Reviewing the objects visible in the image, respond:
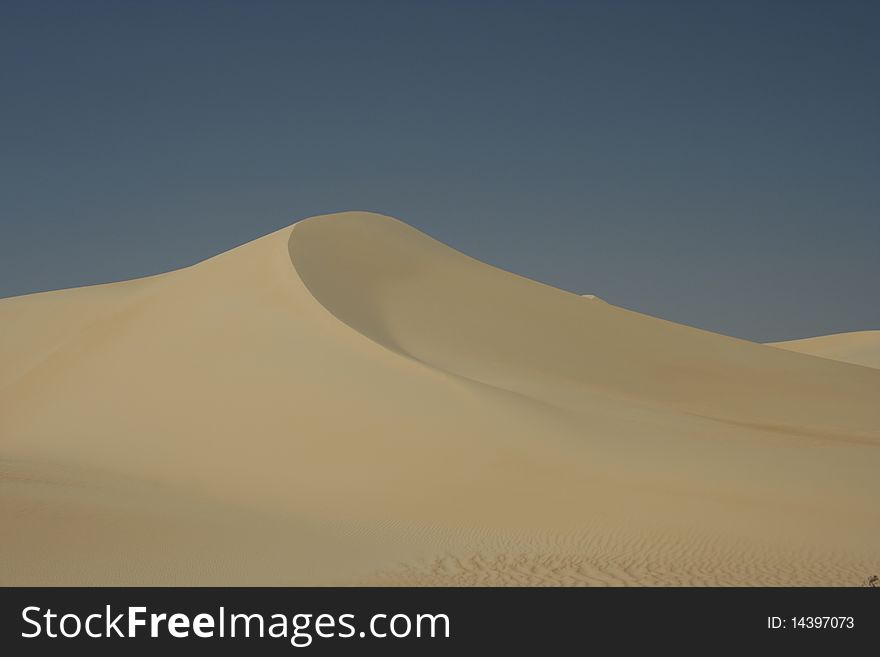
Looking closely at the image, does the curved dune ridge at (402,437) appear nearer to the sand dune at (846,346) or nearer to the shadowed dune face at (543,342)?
the shadowed dune face at (543,342)

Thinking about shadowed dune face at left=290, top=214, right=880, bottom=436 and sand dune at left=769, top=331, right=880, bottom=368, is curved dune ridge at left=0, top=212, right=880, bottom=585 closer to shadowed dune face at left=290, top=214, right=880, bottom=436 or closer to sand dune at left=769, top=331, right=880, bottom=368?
shadowed dune face at left=290, top=214, right=880, bottom=436

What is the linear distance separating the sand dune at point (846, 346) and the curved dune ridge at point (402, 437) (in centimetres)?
3211

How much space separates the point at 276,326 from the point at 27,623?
49.0ft

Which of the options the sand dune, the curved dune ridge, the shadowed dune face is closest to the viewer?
the curved dune ridge

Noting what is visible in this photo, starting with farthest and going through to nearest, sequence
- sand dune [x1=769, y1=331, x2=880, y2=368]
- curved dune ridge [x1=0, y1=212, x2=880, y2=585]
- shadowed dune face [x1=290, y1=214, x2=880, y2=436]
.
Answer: sand dune [x1=769, y1=331, x2=880, y2=368], shadowed dune face [x1=290, y1=214, x2=880, y2=436], curved dune ridge [x1=0, y1=212, x2=880, y2=585]

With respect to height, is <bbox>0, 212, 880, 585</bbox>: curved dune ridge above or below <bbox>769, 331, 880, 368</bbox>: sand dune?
below

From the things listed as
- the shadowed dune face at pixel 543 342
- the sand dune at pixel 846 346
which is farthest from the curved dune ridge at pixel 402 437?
the sand dune at pixel 846 346

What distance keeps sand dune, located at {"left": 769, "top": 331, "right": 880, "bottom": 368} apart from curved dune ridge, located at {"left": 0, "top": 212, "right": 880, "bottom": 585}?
32.1 meters

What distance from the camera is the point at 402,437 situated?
16953 millimetres

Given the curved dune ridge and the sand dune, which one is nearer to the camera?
the curved dune ridge

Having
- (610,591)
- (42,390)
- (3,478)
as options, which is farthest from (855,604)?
(42,390)

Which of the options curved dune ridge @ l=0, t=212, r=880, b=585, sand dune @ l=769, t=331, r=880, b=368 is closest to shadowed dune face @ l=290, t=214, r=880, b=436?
curved dune ridge @ l=0, t=212, r=880, b=585

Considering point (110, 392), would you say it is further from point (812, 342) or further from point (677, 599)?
point (812, 342)

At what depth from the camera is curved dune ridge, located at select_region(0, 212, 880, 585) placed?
1131cm
